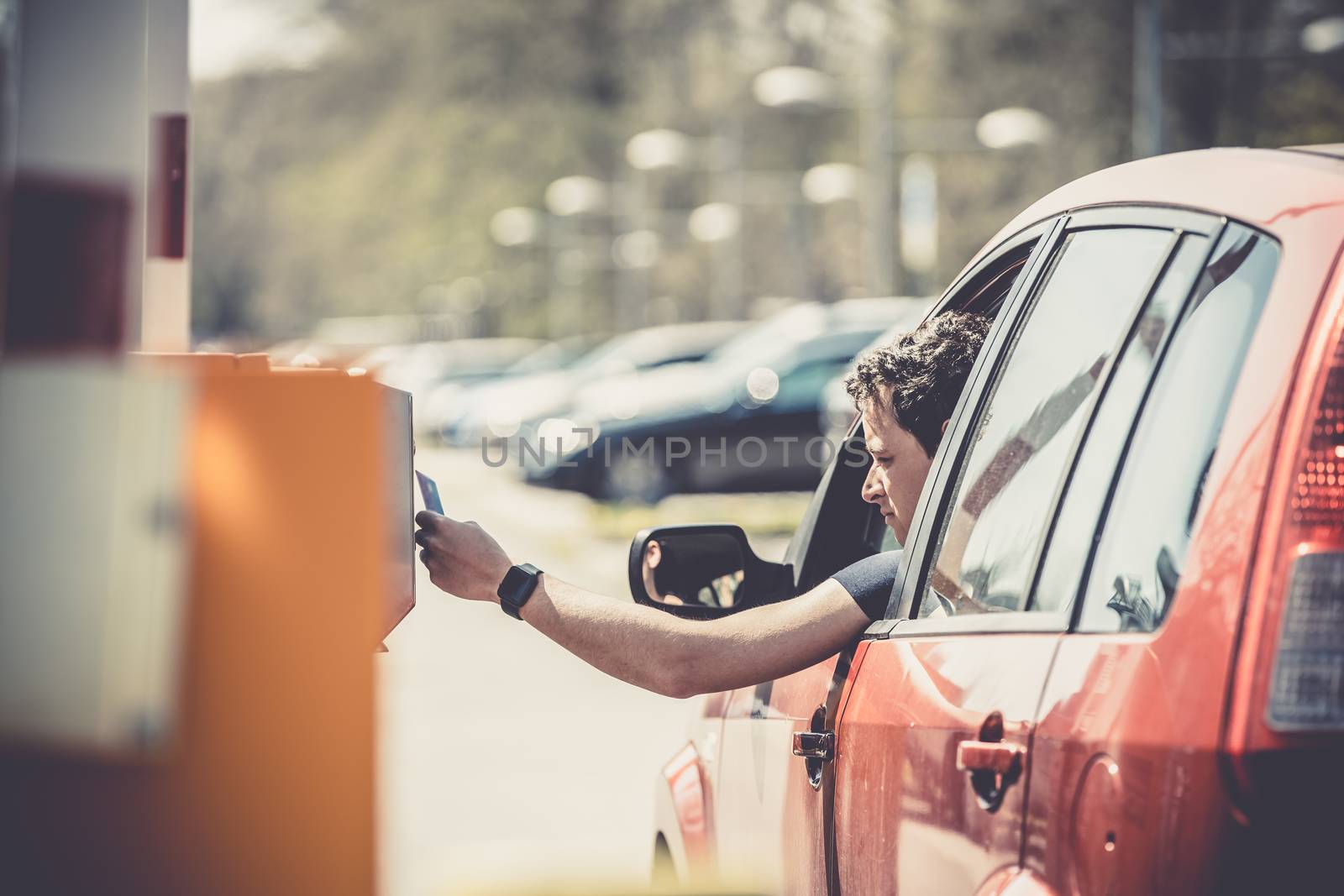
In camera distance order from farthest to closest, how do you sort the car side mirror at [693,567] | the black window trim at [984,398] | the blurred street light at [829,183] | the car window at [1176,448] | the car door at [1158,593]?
the blurred street light at [829,183], the car side mirror at [693,567], the black window trim at [984,398], the car window at [1176,448], the car door at [1158,593]

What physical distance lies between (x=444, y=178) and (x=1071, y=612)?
7819 cm

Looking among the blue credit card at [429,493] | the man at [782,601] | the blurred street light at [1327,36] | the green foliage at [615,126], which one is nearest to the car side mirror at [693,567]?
the man at [782,601]

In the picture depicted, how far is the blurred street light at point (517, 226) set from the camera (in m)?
68.1

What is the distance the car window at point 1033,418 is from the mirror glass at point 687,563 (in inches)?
30.2

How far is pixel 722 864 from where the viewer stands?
339 cm

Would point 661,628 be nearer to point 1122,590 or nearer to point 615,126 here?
point 1122,590

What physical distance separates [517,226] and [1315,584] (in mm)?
68720

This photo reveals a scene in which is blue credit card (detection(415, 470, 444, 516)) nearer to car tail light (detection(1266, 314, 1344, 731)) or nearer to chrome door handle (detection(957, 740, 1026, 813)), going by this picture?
chrome door handle (detection(957, 740, 1026, 813))

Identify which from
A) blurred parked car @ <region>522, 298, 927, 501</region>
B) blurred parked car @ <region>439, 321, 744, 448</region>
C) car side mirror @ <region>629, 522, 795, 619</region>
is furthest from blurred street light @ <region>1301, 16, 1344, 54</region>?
car side mirror @ <region>629, 522, 795, 619</region>

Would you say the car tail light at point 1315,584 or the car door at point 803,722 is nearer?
the car tail light at point 1315,584

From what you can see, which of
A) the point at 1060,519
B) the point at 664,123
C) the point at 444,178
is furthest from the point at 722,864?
the point at 444,178

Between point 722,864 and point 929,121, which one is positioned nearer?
point 722,864

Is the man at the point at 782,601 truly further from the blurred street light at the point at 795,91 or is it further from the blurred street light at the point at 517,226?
the blurred street light at the point at 517,226

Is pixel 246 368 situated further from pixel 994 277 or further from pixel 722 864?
pixel 722 864
